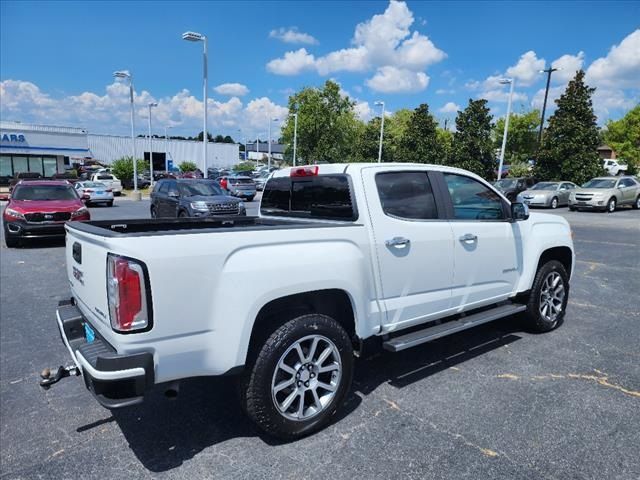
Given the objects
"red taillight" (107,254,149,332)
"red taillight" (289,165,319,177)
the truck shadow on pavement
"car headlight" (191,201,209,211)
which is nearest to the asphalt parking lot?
the truck shadow on pavement

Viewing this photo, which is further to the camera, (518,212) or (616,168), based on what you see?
(616,168)

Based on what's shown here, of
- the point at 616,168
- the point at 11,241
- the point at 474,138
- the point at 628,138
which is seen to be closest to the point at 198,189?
the point at 11,241

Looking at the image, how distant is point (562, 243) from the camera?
4926 millimetres

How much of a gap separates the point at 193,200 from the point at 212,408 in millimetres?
11520

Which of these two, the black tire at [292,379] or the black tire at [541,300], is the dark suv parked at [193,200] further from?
the black tire at [292,379]

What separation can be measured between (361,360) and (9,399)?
10.0 ft

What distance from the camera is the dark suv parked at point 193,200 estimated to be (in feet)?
45.6

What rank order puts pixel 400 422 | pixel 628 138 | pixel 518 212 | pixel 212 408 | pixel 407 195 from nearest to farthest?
pixel 400 422
pixel 212 408
pixel 407 195
pixel 518 212
pixel 628 138

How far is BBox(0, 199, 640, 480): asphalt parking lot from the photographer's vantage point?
2664 millimetres

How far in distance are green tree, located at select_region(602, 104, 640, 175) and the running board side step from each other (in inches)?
1638

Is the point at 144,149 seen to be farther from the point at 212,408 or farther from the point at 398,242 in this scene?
the point at 398,242

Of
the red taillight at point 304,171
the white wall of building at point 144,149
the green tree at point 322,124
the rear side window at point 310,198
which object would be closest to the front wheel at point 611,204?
the rear side window at point 310,198

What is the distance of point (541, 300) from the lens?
15.7ft

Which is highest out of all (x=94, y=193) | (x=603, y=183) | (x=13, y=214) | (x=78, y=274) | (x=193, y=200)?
(x=603, y=183)
